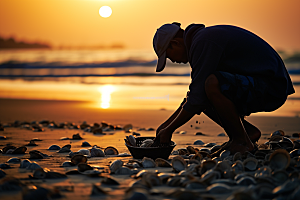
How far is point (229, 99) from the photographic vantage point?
3.38 m

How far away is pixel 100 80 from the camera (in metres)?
15.0

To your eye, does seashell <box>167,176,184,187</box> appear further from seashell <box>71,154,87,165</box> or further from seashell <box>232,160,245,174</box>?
seashell <box>71,154,87,165</box>

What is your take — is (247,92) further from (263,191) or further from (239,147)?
(263,191)

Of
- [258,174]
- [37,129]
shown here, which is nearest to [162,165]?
[258,174]

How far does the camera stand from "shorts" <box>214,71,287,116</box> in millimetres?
3326

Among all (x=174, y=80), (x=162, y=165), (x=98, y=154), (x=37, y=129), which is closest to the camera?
(x=162, y=165)

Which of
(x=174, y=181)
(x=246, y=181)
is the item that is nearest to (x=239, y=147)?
(x=246, y=181)

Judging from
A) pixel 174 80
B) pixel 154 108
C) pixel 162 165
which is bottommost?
pixel 162 165

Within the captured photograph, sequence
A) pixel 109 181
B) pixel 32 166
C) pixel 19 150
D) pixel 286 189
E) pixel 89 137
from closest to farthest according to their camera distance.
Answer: pixel 286 189, pixel 109 181, pixel 32 166, pixel 19 150, pixel 89 137

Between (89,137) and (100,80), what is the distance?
988 cm

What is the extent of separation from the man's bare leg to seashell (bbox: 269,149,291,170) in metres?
0.64

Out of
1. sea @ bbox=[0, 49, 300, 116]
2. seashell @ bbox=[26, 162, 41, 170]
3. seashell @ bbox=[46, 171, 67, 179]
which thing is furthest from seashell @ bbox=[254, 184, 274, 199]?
sea @ bbox=[0, 49, 300, 116]

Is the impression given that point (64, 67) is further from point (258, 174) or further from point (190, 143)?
point (258, 174)

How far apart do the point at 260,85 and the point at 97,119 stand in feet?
15.7
